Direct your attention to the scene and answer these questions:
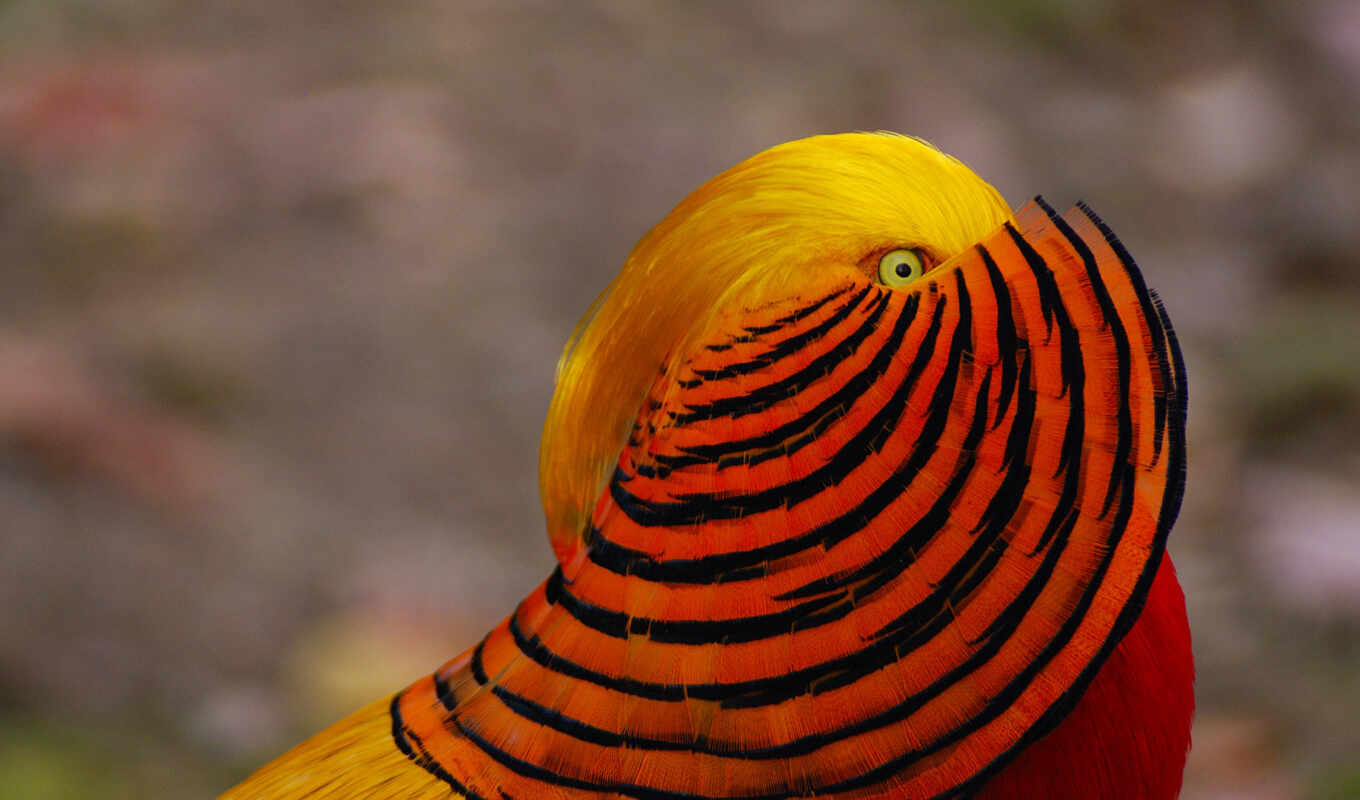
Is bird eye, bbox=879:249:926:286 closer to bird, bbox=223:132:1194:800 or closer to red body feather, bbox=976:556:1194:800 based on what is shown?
bird, bbox=223:132:1194:800

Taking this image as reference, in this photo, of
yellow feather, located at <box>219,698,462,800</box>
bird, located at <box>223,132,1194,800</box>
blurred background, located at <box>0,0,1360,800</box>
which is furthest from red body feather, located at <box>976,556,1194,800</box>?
blurred background, located at <box>0,0,1360,800</box>

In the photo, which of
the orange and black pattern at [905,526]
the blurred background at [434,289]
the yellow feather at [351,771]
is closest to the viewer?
the orange and black pattern at [905,526]

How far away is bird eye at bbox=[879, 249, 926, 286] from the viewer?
0.98 m

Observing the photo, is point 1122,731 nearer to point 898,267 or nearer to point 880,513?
point 880,513

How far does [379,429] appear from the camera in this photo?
8.70 feet

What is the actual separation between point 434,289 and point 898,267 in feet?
6.55

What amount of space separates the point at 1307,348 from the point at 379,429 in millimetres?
1915

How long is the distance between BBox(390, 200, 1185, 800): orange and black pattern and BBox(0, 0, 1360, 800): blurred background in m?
1.24

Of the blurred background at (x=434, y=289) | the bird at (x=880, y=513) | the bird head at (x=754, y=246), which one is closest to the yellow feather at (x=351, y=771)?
the bird at (x=880, y=513)

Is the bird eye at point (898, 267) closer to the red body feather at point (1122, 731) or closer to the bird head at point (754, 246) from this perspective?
the bird head at point (754, 246)

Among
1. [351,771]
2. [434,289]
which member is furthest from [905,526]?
[434,289]

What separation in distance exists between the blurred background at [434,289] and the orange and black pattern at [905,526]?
1237 millimetres

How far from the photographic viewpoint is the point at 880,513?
0.94 meters

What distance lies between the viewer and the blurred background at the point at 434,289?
2191mm
